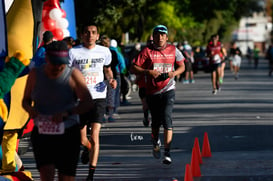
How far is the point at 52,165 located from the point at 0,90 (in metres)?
1.22

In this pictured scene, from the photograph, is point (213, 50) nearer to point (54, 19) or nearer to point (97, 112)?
point (54, 19)

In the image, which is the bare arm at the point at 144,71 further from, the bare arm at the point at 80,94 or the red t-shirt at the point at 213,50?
the red t-shirt at the point at 213,50

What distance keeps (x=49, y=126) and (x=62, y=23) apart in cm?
1011

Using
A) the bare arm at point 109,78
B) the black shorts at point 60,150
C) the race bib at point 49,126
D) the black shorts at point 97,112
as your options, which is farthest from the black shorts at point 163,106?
the race bib at point 49,126

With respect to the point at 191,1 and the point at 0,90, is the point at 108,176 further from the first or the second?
the point at 191,1

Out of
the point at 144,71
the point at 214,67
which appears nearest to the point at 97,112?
the point at 144,71

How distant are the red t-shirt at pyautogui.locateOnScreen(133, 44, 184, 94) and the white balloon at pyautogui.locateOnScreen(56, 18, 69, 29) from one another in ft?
17.5


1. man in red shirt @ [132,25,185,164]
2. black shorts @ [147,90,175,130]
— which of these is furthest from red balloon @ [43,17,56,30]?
black shorts @ [147,90,175,130]

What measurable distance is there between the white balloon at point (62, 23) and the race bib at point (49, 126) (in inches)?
384

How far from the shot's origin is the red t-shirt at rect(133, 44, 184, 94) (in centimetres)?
1171

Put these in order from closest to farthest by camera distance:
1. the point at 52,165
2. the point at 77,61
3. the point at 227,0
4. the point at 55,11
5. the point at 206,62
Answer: the point at 52,165 → the point at 77,61 → the point at 55,11 → the point at 206,62 → the point at 227,0

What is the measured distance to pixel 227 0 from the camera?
61375 mm

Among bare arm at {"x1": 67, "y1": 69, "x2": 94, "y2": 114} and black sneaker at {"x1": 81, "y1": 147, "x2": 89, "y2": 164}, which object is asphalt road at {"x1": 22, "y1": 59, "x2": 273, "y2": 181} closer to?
black sneaker at {"x1": 81, "y1": 147, "x2": 89, "y2": 164}

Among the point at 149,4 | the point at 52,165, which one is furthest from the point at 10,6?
the point at 149,4
